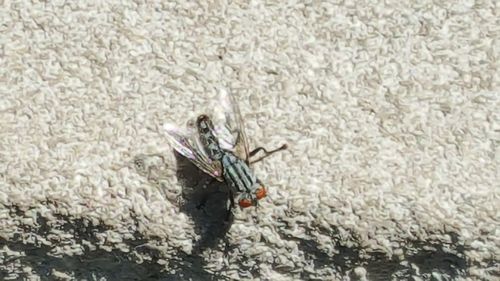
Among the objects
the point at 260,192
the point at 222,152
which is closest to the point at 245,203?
the point at 260,192

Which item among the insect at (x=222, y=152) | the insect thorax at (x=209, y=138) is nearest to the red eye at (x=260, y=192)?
the insect at (x=222, y=152)

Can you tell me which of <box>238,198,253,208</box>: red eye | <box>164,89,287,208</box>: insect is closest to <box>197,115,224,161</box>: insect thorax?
<box>164,89,287,208</box>: insect

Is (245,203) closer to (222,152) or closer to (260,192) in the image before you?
(260,192)

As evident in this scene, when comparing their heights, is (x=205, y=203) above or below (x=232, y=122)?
below

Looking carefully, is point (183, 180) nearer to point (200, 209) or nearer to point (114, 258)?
point (200, 209)

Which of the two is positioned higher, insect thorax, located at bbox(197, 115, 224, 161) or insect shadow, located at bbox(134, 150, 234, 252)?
insect thorax, located at bbox(197, 115, 224, 161)

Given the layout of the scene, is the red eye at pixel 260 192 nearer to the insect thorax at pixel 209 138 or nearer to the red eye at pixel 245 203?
the red eye at pixel 245 203

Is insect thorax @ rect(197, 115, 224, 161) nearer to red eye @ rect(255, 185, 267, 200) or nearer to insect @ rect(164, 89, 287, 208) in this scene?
insect @ rect(164, 89, 287, 208)
